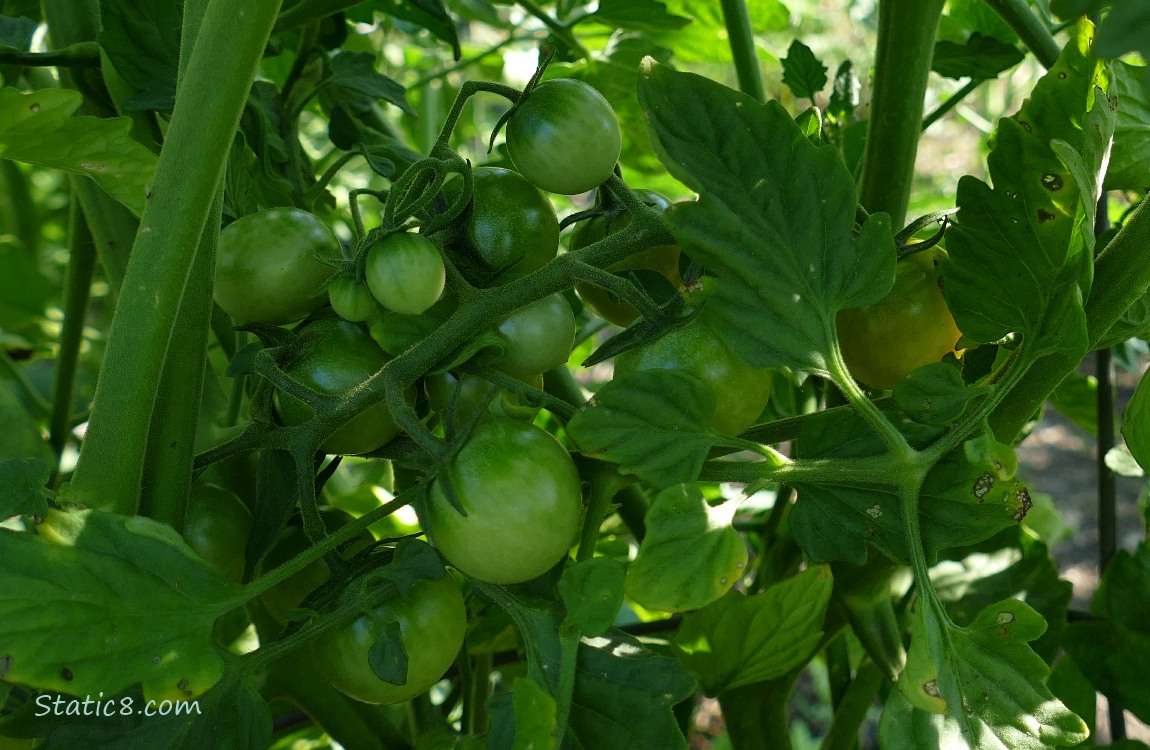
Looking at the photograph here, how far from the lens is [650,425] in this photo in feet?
1.04

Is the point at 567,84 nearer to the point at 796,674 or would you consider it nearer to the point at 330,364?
the point at 330,364

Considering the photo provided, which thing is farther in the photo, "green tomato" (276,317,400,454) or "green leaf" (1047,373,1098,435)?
"green leaf" (1047,373,1098,435)

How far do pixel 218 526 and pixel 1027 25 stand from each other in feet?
1.42

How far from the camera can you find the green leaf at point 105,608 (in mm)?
271

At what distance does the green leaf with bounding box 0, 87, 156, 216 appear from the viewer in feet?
1.21

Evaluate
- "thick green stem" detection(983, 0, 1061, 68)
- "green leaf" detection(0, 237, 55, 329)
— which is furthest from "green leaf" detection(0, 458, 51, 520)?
"green leaf" detection(0, 237, 55, 329)

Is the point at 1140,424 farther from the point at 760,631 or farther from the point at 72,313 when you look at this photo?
the point at 72,313

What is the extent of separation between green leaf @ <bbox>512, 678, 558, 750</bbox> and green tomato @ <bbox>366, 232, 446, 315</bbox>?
0.38ft

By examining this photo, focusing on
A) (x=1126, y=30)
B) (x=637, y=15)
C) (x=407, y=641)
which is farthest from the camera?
(x=637, y=15)

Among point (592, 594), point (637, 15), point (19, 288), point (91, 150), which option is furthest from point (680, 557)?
point (19, 288)

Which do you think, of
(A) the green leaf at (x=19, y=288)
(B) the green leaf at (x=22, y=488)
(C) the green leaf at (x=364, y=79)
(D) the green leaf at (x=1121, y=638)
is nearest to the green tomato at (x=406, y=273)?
(B) the green leaf at (x=22, y=488)

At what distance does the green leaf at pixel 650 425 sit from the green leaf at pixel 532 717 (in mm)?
71

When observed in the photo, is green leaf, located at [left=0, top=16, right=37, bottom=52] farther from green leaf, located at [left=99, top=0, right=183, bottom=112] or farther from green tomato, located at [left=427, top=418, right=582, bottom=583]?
green tomato, located at [left=427, top=418, right=582, bottom=583]

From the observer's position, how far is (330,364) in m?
0.34
